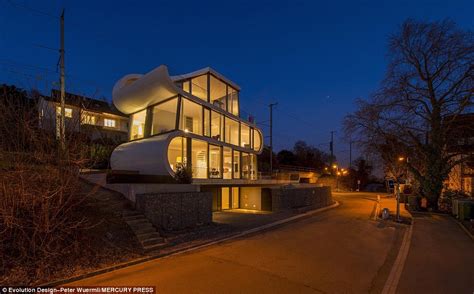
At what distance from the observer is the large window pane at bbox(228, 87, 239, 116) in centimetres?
2577

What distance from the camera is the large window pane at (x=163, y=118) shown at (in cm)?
2048

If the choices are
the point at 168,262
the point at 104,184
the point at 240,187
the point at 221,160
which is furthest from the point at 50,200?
the point at 240,187

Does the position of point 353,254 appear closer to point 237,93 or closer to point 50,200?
point 50,200

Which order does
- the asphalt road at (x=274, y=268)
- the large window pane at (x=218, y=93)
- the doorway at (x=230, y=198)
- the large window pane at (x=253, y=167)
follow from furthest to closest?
1. the large window pane at (x=253, y=167)
2. the large window pane at (x=218, y=93)
3. the doorway at (x=230, y=198)
4. the asphalt road at (x=274, y=268)

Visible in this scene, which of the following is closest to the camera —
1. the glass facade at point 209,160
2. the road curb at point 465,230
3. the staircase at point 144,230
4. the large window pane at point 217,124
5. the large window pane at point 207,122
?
the staircase at point 144,230

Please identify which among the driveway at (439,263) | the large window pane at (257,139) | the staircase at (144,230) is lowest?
the driveway at (439,263)

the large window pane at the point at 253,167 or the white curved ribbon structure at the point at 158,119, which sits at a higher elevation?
the white curved ribbon structure at the point at 158,119

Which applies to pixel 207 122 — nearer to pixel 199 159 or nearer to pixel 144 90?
pixel 199 159

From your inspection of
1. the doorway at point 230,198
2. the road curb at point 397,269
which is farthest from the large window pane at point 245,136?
the road curb at point 397,269

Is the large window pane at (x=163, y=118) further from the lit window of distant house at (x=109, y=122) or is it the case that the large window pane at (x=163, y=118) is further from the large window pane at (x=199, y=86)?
the lit window of distant house at (x=109, y=122)

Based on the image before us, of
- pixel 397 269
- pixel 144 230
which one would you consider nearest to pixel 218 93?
pixel 144 230

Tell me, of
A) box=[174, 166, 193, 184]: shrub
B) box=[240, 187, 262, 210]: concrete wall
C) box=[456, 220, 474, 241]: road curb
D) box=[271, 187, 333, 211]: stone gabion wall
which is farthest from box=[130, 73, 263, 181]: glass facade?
box=[456, 220, 474, 241]: road curb

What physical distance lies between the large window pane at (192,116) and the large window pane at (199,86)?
5.73ft

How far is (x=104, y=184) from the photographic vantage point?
13.2m
